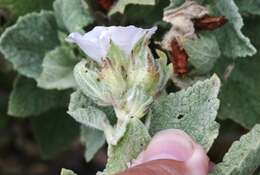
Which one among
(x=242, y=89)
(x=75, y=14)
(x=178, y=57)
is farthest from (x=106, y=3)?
(x=242, y=89)

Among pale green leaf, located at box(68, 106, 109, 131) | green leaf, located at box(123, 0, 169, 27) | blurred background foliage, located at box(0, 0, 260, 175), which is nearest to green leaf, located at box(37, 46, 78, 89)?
blurred background foliage, located at box(0, 0, 260, 175)

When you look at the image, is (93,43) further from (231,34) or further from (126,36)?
(231,34)

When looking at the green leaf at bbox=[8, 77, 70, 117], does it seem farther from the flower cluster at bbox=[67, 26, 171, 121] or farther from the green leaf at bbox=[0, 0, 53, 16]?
the flower cluster at bbox=[67, 26, 171, 121]

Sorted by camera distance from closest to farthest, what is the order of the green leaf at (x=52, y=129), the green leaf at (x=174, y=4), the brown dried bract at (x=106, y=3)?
the green leaf at (x=174, y=4) < the brown dried bract at (x=106, y=3) < the green leaf at (x=52, y=129)

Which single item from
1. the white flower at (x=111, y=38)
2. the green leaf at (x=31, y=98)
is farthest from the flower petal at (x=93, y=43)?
the green leaf at (x=31, y=98)

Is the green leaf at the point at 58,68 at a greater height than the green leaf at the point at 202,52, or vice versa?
the green leaf at the point at 202,52

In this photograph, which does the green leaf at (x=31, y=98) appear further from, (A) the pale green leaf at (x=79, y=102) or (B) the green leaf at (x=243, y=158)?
(B) the green leaf at (x=243, y=158)
